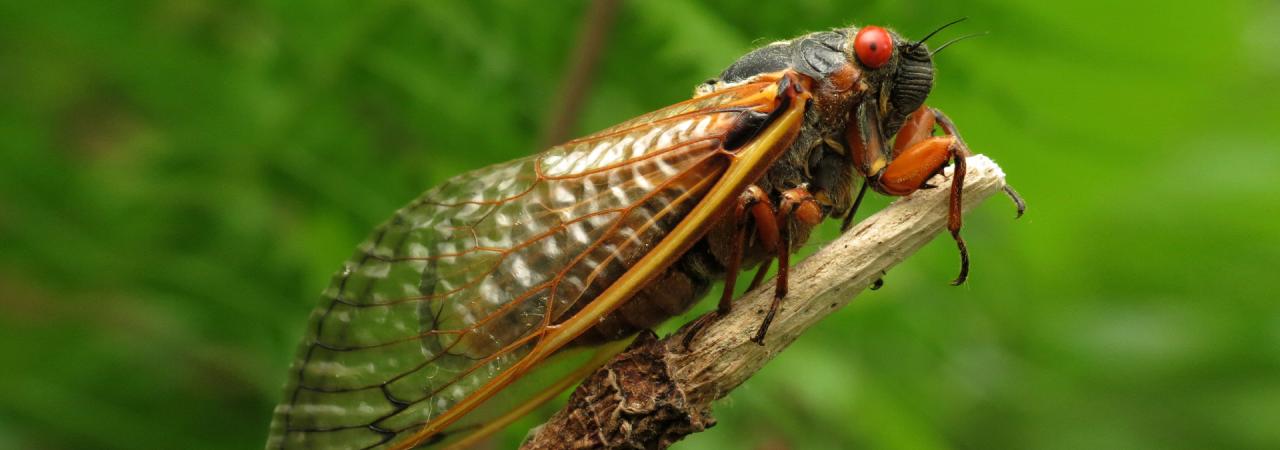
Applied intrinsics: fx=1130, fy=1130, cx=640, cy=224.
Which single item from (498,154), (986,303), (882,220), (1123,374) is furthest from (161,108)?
(1123,374)

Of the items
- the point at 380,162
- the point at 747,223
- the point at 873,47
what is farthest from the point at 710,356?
the point at 380,162

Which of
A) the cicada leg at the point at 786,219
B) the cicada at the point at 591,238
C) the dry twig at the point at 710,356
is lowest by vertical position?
the dry twig at the point at 710,356

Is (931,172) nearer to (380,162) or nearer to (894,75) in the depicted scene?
(894,75)

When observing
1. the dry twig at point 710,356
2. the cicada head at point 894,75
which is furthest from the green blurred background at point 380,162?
the dry twig at point 710,356

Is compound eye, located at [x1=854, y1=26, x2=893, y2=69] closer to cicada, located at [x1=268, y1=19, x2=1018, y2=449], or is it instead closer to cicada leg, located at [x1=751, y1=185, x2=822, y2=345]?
cicada, located at [x1=268, y1=19, x2=1018, y2=449]

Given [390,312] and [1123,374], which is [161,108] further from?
[1123,374]

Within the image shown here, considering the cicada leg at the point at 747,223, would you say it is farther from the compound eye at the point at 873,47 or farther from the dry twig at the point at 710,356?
the compound eye at the point at 873,47

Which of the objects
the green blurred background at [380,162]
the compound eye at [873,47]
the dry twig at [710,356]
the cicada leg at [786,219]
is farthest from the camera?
the green blurred background at [380,162]
